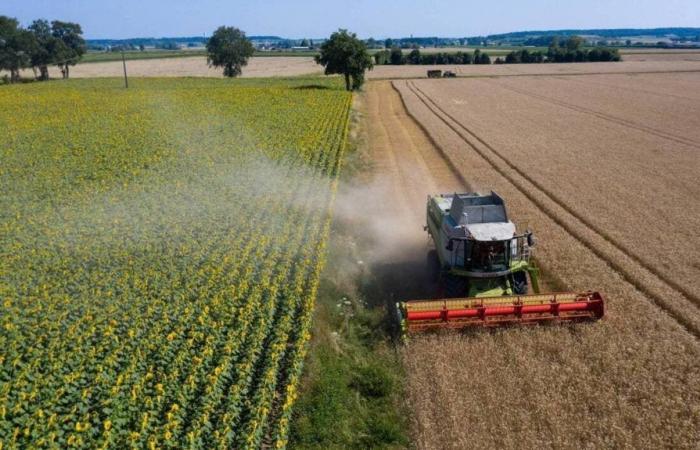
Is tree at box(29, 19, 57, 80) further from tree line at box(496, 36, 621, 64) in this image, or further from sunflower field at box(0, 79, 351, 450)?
tree line at box(496, 36, 621, 64)

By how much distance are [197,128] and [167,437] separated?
28.5 m

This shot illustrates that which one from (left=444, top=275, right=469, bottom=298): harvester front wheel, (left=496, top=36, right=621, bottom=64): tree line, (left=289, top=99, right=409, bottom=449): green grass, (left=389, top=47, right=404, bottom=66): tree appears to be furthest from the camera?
(left=389, top=47, right=404, bottom=66): tree

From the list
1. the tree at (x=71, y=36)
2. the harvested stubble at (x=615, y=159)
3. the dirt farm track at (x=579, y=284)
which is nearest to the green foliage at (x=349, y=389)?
the dirt farm track at (x=579, y=284)

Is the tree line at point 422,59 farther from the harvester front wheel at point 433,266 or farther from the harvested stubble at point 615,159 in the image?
the harvester front wheel at point 433,266

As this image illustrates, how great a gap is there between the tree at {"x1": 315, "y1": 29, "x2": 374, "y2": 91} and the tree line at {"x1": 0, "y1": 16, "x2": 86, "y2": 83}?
52899mm

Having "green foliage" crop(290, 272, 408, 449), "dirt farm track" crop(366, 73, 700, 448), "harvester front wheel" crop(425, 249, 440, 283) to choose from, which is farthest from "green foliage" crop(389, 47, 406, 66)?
"green foliage" crop(290, 272, 408, 449)

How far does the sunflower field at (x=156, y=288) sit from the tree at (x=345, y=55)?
3357cm

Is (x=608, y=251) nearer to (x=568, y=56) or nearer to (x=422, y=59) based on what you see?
(x=422, y=59)

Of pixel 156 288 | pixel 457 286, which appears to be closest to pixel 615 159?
pixel 457 286

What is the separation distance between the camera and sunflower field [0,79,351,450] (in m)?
8.41

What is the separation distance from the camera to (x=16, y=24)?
304ft

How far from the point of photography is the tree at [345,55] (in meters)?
59.5

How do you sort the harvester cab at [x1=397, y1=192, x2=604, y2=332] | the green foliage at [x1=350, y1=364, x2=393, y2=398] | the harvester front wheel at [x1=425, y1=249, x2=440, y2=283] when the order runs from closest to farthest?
the green foliage at [x1=350, y1=364, x2=393, y2=398] < the harvester cab at [x1=397, y1=192, x2=604, y2=332] < the harvester front wheel at [x1=425, y1=249, x2=440, y2=283]

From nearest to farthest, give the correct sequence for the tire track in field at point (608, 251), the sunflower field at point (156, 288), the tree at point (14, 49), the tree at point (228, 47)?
1. the sunflower field at point (156, 288)
2. the tire track in field at point (608, 251)
3. the tree at point (14, 49)
4. the tree at point (228, 47)
